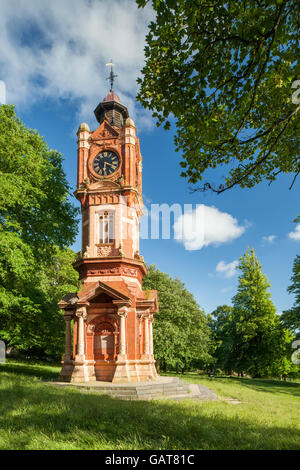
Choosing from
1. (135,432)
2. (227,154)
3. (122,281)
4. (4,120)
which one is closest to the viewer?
(135,432)

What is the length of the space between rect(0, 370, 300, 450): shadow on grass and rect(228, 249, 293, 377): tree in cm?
2832

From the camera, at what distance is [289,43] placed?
721 centimetres

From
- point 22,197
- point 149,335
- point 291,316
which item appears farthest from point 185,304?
point 22,197

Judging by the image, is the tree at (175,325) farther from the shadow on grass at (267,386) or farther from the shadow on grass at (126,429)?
the shadow on grass at (126,429)

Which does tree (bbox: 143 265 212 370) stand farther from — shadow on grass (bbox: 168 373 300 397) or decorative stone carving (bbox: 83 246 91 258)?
decorative stone carving (bbox: 83 246 91 258)

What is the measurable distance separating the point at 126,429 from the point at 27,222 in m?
13.6

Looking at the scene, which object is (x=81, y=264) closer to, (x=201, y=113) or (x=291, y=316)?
(x=201, y=113)

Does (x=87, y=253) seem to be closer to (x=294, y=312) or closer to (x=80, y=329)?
(x=80, y=329)

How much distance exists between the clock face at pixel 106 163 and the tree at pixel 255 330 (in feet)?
75.0

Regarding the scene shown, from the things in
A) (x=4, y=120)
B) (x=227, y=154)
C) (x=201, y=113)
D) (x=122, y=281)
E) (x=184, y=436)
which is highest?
(x=4, y=120)

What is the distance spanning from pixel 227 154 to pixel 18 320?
16.8m

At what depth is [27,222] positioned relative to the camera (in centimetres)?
1806

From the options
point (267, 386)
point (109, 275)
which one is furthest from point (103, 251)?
point (267, 386)
